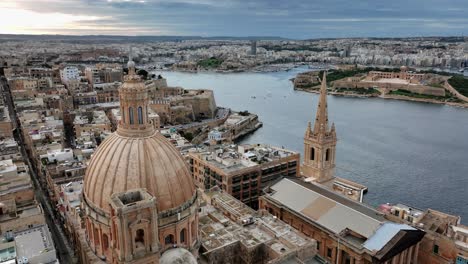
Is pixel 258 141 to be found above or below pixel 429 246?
below

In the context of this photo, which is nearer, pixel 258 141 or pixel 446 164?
pixel 446 164

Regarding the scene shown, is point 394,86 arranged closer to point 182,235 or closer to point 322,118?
point 322,118

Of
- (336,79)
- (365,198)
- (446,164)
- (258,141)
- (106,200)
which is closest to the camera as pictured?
(106,200)

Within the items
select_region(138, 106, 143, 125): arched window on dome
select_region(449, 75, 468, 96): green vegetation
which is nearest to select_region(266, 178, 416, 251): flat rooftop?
select_region(138, 106, 143, 125): arched window on dome

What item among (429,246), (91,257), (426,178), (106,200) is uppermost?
(106,200)

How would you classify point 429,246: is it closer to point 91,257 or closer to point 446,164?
point 91,257

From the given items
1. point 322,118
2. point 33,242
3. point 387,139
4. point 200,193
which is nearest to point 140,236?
point 33,242

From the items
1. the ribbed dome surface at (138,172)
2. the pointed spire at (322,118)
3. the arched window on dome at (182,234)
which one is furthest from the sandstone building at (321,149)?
the ribbed dome surface at (138,172)

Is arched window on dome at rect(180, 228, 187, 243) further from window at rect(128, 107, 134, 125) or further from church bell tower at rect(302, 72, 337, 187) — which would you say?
church bell tower at rect(302, 72, 337, 187)

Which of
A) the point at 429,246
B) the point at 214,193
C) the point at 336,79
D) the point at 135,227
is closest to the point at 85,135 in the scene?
the point at 214,193

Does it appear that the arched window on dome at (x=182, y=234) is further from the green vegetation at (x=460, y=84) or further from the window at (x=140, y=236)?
the green vegetation at (x=460, y=84)
